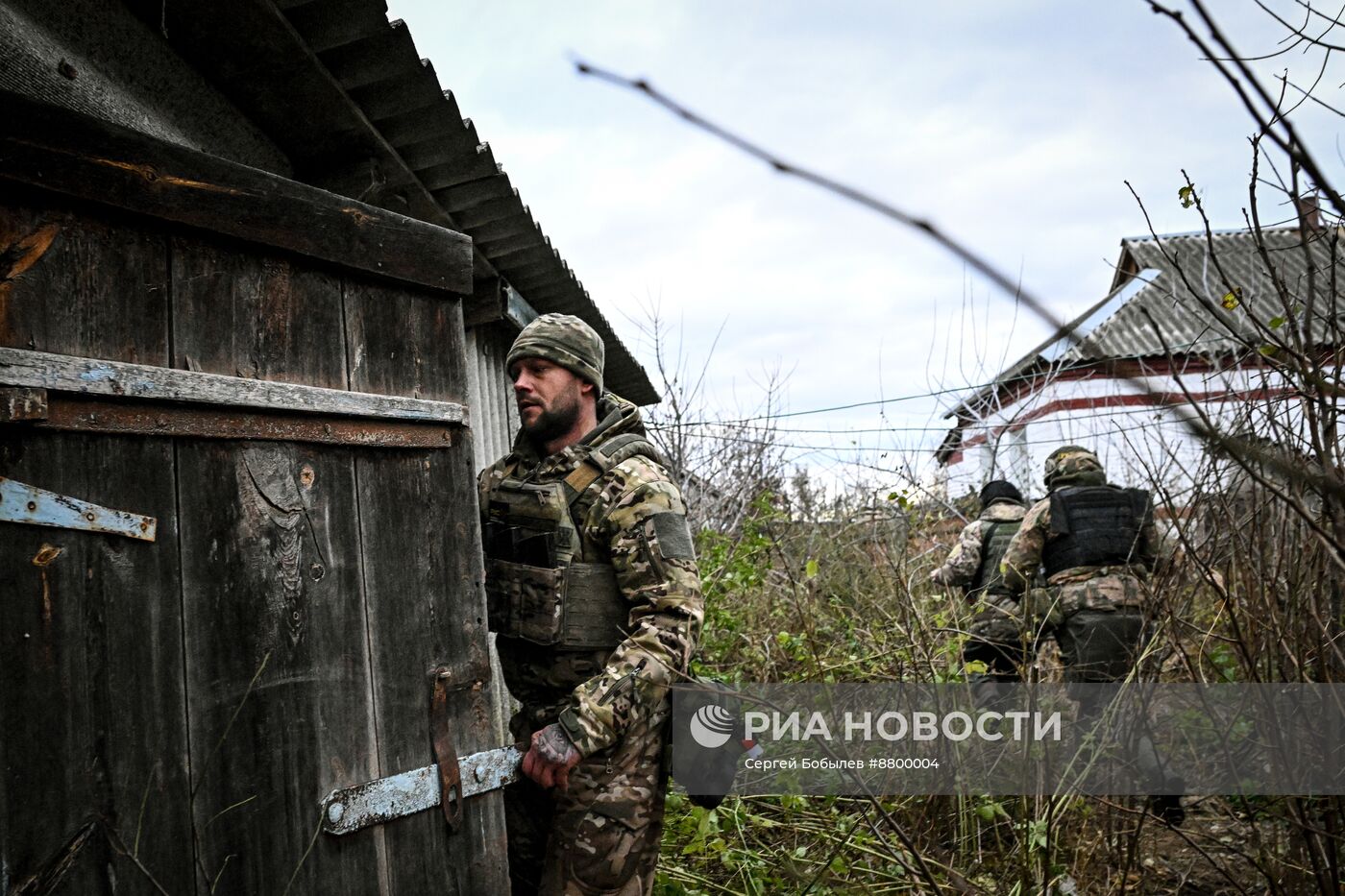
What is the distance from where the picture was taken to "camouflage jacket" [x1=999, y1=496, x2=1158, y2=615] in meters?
4.91

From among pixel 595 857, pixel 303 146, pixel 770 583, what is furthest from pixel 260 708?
pixel 770 583

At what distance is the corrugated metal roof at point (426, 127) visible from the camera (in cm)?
242

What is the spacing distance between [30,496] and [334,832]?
35.3 inches

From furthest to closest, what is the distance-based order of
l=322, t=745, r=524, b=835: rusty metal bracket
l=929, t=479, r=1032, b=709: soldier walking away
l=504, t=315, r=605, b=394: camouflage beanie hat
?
l=929, t=479, r=1032, b=709: soldier walking away < l=504, t=315, r=605, b=394: camouflage beanie hat < l=322, t=745, r=524, b=835: rusty metal bracket

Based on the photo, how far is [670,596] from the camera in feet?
7.82

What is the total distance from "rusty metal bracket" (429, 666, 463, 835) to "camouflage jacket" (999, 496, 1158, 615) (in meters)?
3.45

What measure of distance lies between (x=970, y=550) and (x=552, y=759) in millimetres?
4531

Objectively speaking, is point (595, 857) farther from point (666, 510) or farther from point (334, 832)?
point (666, 510)

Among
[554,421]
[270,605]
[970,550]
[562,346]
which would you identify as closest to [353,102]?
[562,346]

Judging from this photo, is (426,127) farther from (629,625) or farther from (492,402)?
(492,402)

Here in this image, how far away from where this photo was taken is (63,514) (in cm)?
152

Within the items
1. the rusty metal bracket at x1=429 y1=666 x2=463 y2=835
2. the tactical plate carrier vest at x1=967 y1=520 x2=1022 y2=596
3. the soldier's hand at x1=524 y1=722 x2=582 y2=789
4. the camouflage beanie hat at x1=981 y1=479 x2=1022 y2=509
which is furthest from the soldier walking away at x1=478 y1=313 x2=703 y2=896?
the camouflage beanie hat at x1=981 y1=479 x2=1022 y2=509

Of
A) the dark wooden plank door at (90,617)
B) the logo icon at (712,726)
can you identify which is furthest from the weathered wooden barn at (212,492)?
the logo icon at (712,726)

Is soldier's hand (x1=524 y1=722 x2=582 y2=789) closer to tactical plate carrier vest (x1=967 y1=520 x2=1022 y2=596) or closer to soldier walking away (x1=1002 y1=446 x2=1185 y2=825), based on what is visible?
soldier walking away (x1=1002 y1=446 x2=1185 y2=825)
